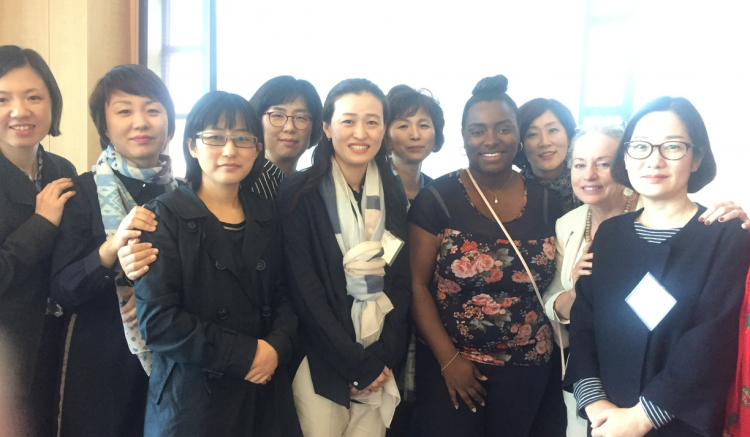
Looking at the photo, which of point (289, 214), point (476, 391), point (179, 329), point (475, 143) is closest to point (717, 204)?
point (475, 143)

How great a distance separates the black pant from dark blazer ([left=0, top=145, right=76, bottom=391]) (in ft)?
4.90

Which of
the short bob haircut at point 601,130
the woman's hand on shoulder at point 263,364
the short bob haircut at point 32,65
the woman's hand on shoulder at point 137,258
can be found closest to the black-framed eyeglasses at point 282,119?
the short bob haircut at point 32,65

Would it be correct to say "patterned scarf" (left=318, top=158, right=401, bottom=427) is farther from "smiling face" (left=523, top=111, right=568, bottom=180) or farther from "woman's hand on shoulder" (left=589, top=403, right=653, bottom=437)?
"smiling face" (left=523, top=111, right=568, bottom=180)

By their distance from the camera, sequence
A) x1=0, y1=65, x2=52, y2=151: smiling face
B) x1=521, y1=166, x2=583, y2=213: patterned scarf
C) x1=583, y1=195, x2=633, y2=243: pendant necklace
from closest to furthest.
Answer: x1=0, y1=65, x2=52, y2=151: smiling face, x1=583, y1=195, x2=633, y2=243: pendant necklace, x1=521, y1=166, x2=583, y2=213: patterned scarf

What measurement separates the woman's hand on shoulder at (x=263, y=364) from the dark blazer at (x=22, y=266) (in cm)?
84

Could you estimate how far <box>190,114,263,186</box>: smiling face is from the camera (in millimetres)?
1500

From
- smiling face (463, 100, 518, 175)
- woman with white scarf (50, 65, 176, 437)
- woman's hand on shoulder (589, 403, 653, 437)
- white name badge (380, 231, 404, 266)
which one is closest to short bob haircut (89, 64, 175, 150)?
woman with white scarf (50, 65, 176, 437)

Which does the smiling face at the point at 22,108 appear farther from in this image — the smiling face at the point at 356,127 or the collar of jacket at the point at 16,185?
the smiling face at the point at 356,127

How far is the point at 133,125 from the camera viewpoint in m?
1.68

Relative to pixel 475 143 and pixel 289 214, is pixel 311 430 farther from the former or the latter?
pixel 475 143

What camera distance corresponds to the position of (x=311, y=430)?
1579mm

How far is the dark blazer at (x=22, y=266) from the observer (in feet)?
4.95

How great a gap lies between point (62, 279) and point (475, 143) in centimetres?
162

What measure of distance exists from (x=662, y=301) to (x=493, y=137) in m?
0.89
